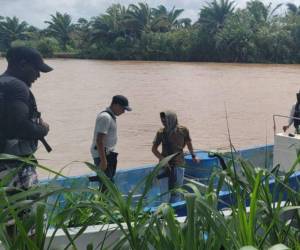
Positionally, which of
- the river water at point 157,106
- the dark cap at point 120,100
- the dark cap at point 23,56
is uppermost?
the dark cap at point 23,56

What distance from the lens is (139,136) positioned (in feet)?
49.6

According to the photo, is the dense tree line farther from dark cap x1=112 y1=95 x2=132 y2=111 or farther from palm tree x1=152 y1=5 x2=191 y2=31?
dark cap x1=112 y1=95 x2=132 y2=111

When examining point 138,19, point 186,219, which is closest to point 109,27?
point 138,19

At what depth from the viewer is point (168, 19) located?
61875mm

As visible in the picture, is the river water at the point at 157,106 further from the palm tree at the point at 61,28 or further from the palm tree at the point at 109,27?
the palm tree at the point at 61,28

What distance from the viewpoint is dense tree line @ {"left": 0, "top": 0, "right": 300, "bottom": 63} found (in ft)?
146

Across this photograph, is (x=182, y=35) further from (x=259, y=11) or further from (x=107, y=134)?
(x=107, y=134)

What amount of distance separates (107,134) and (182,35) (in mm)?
47662

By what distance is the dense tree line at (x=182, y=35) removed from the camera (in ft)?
146

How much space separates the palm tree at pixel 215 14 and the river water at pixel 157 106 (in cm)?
1654

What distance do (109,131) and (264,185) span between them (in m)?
3.20


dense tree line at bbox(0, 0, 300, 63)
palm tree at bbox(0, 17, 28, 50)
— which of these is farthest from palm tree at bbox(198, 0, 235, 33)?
palm tree at bbox(0, 17, 28, 50)

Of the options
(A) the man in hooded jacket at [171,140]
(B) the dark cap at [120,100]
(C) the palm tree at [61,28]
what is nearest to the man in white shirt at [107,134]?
(B) the dark cap at [120,100]

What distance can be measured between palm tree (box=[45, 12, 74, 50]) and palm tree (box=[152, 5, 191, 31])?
12891 mm
